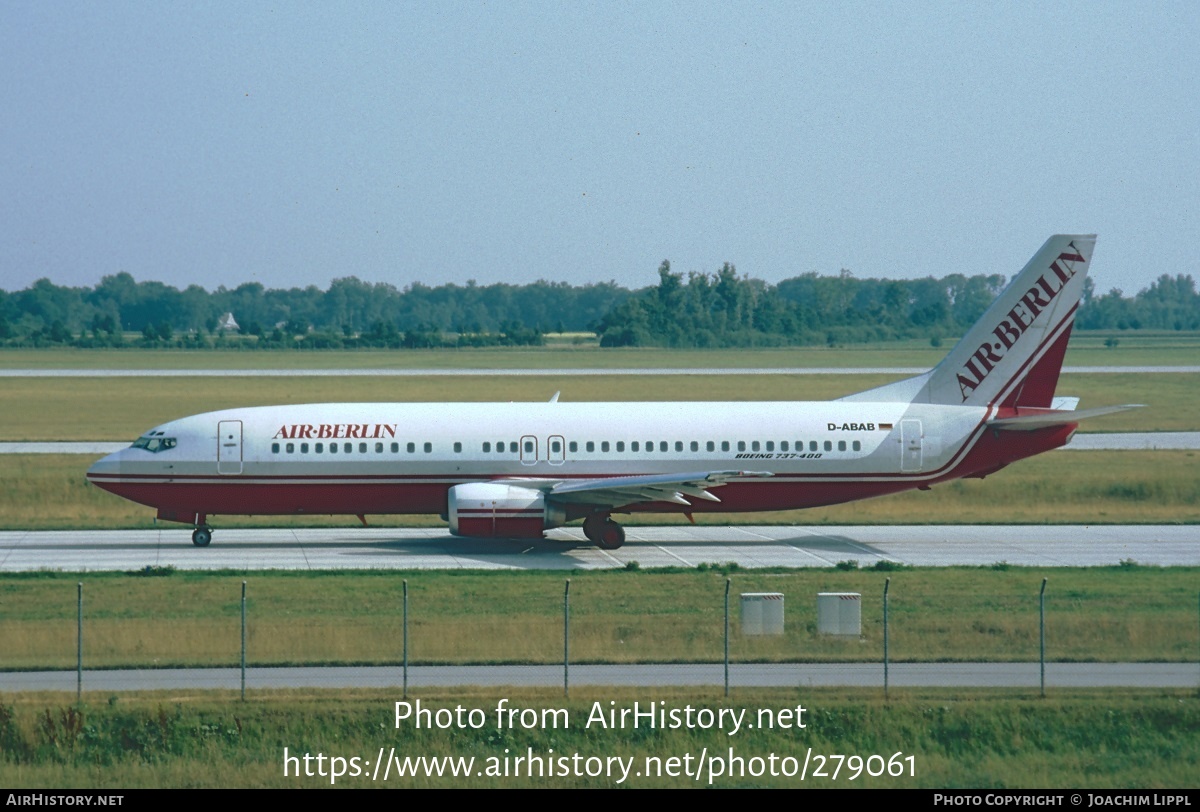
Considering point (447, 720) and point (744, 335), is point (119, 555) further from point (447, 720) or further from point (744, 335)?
point (744, 335)

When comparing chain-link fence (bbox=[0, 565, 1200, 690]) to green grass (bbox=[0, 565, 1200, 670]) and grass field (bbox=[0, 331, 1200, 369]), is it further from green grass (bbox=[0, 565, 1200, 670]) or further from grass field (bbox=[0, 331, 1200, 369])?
grass field (bbox=[0, 331, 1200, 369])

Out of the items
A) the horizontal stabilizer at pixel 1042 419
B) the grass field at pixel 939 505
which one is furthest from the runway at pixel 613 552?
the horizontal stabilizer at pixel 1042 419

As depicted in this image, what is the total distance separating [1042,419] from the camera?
40.2 m

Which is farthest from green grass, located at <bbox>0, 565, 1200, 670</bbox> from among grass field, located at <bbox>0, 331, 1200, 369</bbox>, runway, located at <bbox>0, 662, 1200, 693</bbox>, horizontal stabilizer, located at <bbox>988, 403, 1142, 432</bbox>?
grass field, located at <bbox>0, 331, 1200, 369</bbox>

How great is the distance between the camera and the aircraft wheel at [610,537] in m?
39.8

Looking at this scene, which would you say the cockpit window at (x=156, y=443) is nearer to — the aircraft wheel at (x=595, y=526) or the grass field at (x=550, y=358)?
the aircraft wheel at (x=595, y=526)

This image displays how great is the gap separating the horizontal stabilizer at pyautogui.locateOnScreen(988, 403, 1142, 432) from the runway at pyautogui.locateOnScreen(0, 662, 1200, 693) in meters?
16.2

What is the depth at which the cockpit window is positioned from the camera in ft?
132

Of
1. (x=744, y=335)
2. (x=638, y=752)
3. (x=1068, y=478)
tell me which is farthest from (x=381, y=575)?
(x=744, y=335)

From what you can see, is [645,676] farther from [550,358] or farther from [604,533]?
[550,358]

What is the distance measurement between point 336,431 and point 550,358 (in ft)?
343

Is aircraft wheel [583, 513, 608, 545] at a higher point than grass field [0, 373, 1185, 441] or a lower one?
lower

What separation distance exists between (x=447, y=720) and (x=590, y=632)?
219 inches

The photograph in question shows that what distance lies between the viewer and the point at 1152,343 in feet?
618
